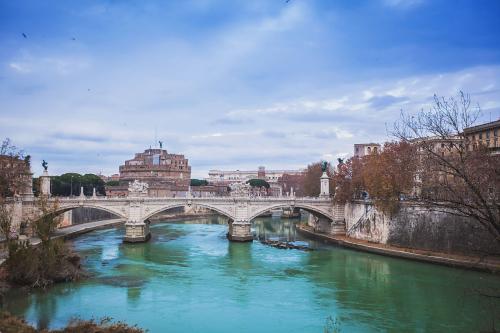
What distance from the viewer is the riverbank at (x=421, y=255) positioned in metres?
22.1

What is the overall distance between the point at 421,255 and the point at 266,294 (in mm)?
10554

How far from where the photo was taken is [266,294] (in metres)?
19.9

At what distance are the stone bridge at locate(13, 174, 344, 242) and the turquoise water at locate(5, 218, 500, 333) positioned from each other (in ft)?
15.2

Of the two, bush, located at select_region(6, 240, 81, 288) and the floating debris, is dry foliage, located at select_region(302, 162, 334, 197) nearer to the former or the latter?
the floating debris

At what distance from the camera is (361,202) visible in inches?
1337

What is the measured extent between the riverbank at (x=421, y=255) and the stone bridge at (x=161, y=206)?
2864 mm

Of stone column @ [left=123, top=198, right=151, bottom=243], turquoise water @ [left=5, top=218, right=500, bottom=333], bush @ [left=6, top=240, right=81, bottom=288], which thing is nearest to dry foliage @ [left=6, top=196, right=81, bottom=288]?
bush @ [left=6, top=240, right=81, bottom=288]

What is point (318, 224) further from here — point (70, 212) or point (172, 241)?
point (70, 212)

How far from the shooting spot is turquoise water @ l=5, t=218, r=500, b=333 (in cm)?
1603

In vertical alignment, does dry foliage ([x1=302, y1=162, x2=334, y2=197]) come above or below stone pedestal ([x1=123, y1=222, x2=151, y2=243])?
above

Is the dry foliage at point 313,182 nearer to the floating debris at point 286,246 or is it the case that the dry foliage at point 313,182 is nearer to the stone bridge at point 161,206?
the stone bridge at point 161,206

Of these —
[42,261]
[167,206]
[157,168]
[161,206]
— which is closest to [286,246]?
[167,206]

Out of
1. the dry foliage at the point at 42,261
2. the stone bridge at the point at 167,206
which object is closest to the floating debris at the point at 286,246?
the stone bridge at the point at 167,206

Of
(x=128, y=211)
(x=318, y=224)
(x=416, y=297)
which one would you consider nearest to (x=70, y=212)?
(x=128, y=211)
